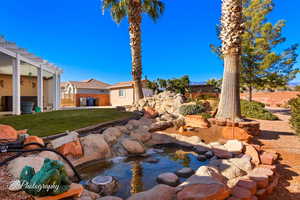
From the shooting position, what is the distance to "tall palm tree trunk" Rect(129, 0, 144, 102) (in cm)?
1155

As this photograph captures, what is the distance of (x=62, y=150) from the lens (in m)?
3.65

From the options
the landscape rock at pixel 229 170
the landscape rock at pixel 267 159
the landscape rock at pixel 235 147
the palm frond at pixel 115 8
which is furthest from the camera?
the palm frond at pixel 115 8

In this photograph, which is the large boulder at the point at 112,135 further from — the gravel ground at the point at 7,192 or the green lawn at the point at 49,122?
the gravel ground at the point at 7,192

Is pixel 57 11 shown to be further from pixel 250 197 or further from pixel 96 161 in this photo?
pixel 250 197

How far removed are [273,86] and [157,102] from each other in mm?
10982

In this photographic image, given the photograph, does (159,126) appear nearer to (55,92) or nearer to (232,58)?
(232,58)

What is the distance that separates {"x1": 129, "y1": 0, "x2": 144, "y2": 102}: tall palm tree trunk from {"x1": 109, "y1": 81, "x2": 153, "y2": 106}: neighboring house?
41.1 ft

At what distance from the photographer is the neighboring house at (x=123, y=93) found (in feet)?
84.1

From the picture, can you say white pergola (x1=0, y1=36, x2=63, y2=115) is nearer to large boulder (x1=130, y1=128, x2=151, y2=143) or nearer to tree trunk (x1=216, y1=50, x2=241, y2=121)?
large boulder (x1=130, y1=128, x2=151, y2=143)

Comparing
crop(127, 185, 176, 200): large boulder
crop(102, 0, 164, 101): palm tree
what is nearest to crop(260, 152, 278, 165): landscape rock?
crop(127, 185, 176, 200): large boulder

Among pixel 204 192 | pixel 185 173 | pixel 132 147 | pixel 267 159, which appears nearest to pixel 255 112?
pixel 267 159

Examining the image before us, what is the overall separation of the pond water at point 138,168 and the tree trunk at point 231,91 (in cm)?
255

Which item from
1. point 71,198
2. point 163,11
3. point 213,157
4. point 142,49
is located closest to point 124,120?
point 213,157

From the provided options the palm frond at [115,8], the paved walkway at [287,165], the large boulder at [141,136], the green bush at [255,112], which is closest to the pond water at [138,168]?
the large boulder at [141,136]
